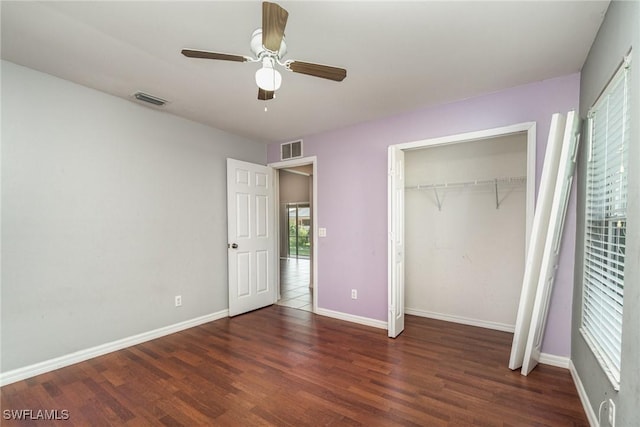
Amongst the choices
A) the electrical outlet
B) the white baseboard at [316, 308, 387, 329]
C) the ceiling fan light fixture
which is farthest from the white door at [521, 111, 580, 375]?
the ceiling fan light fixture

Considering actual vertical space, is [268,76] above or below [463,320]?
above

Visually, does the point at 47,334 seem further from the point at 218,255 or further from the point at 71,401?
the point at 218,255

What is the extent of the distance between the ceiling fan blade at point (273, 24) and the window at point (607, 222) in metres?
1.69

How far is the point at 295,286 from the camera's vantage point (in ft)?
18.7

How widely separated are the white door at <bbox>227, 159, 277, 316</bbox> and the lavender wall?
2.04 feet

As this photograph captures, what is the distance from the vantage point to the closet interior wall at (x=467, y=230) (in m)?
3.32

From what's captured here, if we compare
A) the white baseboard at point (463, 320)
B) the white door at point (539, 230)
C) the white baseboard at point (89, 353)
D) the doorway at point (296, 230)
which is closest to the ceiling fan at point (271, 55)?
the white door at point (539, 230)

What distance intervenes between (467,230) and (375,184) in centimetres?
130

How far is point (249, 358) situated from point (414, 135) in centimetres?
292

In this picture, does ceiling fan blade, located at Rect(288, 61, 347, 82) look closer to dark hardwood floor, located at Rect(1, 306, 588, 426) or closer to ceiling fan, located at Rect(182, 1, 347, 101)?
ceiling fan, located at Rect(182, 1, 347, 101)

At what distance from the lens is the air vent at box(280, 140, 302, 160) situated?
4.24m

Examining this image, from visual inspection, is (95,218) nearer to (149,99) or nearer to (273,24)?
(149,99)

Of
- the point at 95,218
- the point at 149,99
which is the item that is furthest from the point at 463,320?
the point at 149,99

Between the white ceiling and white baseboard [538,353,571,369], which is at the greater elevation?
the white ceiling
